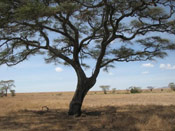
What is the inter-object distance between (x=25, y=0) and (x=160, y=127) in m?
7.14

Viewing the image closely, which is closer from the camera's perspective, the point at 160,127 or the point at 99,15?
the point at 160,127

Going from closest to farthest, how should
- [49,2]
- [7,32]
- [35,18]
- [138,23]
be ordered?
1. [35,18]
2. [49,2]
3. [7,32]
4. [138,23]

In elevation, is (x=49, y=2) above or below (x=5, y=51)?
above

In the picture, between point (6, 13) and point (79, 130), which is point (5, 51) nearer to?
point (6, 13)

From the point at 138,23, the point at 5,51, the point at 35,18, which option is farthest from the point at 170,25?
the point at 5,51

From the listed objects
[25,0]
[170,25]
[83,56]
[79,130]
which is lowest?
[79,130]

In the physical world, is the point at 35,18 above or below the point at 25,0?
below

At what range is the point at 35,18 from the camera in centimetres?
863

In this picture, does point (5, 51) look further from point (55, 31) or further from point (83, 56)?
point (83, 56)

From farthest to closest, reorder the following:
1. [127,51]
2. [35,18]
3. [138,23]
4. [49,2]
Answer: [127,51]
[138,23]
[49,2]
[35,18]

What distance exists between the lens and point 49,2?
9383 mm

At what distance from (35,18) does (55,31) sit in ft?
8.65

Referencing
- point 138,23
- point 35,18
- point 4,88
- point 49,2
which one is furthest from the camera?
point 4,88

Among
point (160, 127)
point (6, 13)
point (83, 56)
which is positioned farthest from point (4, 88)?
point (160, 127)
